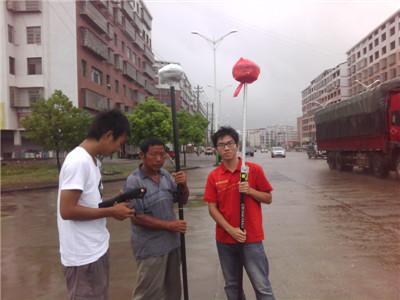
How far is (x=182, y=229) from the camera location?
2.85 metres

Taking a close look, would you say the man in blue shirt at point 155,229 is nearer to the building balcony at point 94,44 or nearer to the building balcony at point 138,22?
the building balcony at point 94,44

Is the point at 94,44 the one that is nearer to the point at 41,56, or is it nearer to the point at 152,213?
the point at 41,56

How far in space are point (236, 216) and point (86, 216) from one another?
120 cm

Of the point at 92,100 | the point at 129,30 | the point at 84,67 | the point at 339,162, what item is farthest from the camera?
the point at 129,30

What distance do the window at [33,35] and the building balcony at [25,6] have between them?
54.9 inches

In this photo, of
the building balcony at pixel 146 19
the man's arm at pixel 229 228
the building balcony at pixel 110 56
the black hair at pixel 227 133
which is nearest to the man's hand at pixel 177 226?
the man's arm at pixel 229 228

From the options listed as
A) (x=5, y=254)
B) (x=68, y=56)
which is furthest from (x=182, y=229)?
(x=68, y=56)

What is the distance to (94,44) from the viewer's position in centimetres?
3381

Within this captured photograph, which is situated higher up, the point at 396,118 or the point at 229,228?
the point at 396,118

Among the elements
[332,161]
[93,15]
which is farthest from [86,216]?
[93,15]

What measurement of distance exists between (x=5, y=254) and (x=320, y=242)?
484cm

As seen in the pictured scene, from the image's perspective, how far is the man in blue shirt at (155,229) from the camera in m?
2.84

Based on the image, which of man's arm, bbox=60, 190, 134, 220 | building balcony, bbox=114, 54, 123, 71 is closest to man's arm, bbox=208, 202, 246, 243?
man's arm, bbox=60, 190, 134, 220

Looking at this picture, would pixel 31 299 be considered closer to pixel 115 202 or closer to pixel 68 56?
pixel 115 202
